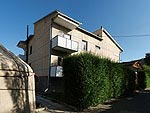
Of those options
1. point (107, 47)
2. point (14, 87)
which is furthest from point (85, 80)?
point (107, 47)

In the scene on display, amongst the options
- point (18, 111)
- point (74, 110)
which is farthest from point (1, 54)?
point (74, 110)

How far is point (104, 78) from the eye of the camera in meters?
16.7

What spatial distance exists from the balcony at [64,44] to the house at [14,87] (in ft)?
36.9

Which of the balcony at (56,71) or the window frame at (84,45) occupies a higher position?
the window frame at (84,45)

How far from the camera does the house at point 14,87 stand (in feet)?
37.8

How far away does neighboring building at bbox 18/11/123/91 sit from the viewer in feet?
82.4

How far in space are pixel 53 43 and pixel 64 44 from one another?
1.19 m

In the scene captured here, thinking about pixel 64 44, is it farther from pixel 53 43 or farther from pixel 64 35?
pixel 64 35

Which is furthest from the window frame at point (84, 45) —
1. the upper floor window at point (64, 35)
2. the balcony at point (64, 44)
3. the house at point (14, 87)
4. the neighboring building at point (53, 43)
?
the house at point (14, 87)

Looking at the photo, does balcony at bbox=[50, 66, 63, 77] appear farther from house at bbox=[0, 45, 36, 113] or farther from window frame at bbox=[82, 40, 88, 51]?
house at bbox=[0, 45, 36, 113]

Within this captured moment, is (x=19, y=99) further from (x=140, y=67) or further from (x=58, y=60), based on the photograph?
(x=140, y=67)

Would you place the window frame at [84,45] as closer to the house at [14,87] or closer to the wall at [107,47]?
the wall at [107,47]

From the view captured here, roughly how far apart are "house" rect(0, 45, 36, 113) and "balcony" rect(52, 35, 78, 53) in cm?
1126

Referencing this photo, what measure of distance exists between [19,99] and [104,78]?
6785 millimetres
